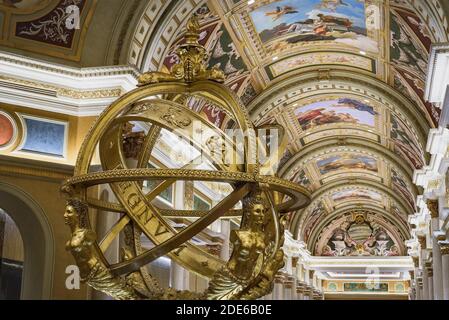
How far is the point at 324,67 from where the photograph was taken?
16.9 m

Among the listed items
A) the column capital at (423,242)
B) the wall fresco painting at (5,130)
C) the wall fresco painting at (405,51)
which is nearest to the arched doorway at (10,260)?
the wall fresco painting at (5,130)

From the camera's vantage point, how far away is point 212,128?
7074 mm

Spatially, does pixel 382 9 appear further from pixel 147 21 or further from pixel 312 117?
pixel 312 117

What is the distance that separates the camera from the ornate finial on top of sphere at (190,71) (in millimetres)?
7027

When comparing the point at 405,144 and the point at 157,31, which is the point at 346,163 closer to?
the point at 405,144

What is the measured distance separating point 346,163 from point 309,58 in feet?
29.8

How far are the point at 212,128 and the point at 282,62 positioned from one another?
9488 mm

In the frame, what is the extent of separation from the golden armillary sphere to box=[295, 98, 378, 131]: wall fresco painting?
1171 cm

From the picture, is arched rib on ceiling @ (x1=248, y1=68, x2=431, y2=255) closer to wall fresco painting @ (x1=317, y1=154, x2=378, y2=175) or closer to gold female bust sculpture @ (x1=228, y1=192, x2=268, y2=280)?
wall fresco painting @ (x1=317, y1=154, x2=378, y2=175)

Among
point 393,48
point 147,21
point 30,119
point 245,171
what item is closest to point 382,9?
point 393,48

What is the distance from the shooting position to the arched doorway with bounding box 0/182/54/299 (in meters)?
9.43

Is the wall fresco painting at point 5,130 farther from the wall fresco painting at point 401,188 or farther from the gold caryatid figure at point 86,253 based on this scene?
the wall fresco painting at point 401,188

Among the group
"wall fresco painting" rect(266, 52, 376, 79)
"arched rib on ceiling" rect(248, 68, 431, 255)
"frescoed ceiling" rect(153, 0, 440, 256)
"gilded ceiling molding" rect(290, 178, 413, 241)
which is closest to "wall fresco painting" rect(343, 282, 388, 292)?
"arched rib on ceiling" rect(248, 68, 431, 255)

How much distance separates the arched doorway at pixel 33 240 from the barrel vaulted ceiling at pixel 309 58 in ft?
6.74
